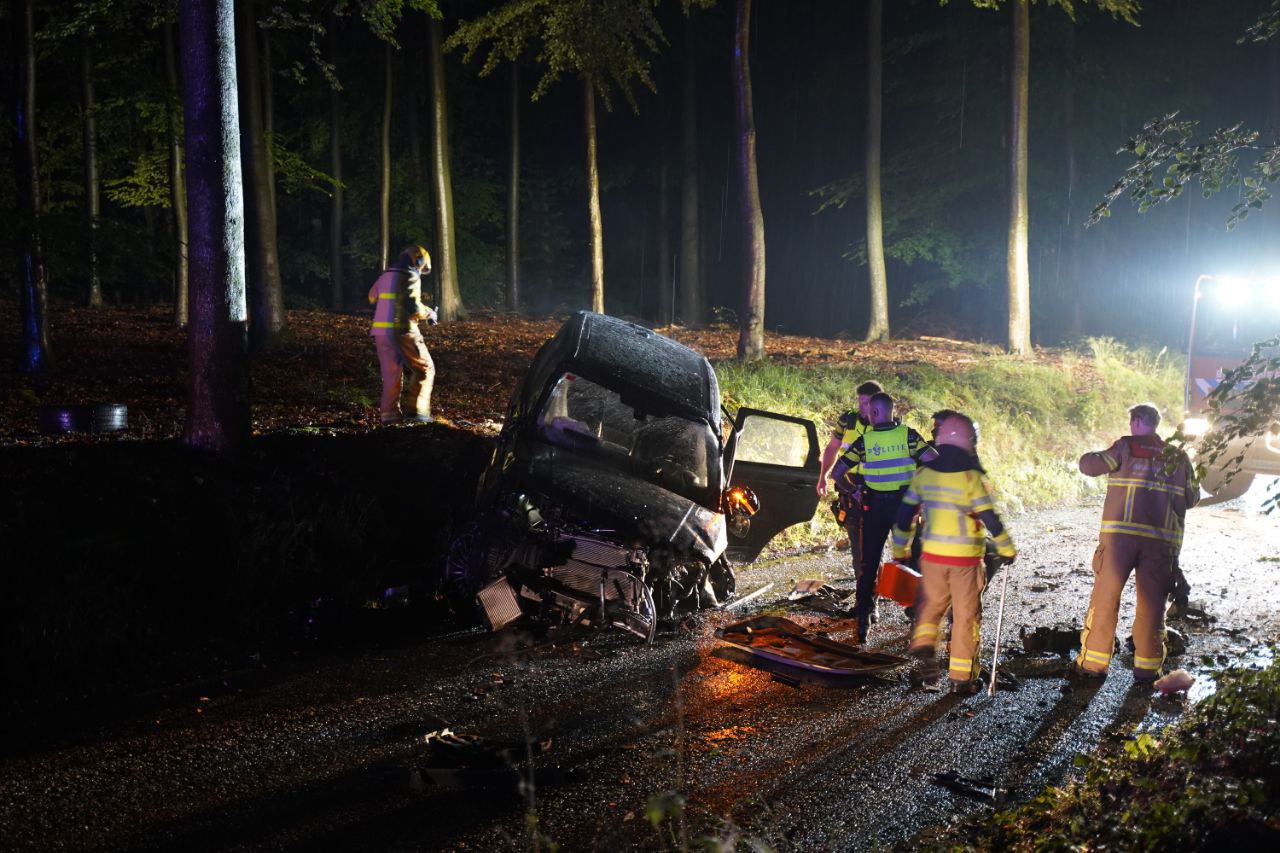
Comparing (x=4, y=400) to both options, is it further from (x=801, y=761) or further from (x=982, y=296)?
(x=982, y=296)

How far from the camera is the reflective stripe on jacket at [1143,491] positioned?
6.54 metres

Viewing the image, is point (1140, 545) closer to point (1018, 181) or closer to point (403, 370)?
point (403, 370)

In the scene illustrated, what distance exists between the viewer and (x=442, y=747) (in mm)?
4797

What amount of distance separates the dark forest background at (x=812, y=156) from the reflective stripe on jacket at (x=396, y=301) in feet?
31.0

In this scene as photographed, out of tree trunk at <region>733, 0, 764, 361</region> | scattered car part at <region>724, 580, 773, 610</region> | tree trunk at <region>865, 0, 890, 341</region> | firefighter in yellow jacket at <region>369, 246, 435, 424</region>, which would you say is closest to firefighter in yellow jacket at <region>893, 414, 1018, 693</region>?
scattered car part at <region>724, 580, 773, 610</region>

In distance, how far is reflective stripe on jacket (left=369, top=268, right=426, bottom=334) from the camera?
9586mm

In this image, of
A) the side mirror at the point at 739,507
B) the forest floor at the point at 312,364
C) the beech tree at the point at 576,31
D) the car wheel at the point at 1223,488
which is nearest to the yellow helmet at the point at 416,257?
the forest floor at the point at 312,364

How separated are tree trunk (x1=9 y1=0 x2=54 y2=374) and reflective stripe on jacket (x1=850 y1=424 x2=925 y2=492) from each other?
393 inches

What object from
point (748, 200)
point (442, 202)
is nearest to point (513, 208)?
point (442, 202)

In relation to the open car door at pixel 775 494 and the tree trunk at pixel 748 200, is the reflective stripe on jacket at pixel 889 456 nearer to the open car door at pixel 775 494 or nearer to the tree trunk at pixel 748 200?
the open car door at pixel 775 494

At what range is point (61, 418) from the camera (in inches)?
352

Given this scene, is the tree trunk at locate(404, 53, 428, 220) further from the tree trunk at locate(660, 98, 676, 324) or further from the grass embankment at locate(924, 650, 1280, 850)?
the grass embankment at locate(924, 650, 1280, 850)

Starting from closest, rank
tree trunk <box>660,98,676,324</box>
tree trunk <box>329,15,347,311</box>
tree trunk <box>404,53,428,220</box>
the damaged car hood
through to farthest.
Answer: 1. the damaged car hood
2. tree trunk <box>329,15,347,311</box>
3. tree trunk <box>660,98,676,324</box>
4. tree trunk <box>404,53,428,220</box>

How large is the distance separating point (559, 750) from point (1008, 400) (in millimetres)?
13937
